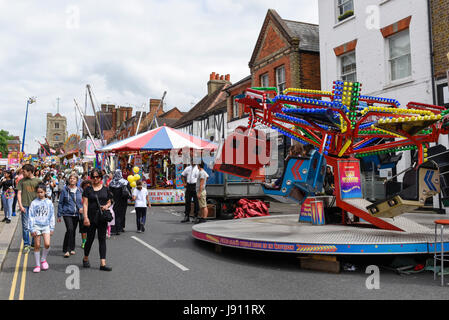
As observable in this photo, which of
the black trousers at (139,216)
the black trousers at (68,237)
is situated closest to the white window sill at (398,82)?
the black trousers at (139,216)

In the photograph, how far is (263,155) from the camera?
367 inches

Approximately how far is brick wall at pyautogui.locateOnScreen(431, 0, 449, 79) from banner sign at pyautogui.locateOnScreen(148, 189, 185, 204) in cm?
1269

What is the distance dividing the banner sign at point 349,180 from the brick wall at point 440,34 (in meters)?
6.82

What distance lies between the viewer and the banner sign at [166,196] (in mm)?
19344

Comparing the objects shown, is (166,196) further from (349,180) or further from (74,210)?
(349,180)

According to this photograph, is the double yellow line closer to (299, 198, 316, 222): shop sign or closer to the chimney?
(299, 198, 316, 222): shop sign

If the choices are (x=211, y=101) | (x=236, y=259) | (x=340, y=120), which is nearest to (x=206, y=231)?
(x=236, y=259)

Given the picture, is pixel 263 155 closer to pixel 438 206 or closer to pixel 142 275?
pixel 142 275

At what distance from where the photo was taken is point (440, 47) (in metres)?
12.7

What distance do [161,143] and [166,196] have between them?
9.21 ft

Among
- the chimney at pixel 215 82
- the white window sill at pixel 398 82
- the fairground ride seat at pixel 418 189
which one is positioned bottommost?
the fairground ride seat at pixel 418 189

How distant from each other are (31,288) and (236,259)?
3456 millimetres

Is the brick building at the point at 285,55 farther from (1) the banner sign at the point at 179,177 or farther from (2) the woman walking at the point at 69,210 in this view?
(2) the woman walking at the point at 69,210
